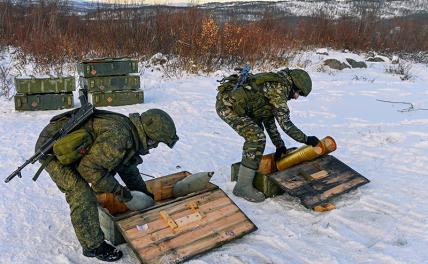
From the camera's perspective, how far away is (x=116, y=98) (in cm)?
910

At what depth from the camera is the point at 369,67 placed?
1719 centimetres

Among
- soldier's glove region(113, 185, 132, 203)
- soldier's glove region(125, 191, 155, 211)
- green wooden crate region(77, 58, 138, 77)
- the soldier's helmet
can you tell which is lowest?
soldier's glove region(125, 191, 155, 211)

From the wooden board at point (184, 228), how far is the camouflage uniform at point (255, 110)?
0.76 m

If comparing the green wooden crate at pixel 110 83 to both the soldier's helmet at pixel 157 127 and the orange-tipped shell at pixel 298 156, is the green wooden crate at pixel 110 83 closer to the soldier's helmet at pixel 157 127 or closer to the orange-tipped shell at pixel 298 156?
the orange-tipped shell at pixel 298 156

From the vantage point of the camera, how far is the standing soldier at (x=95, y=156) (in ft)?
10.5

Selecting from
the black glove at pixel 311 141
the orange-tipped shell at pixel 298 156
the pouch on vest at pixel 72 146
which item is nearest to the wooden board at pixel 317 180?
the orange-tipped shell at pixel 298 156

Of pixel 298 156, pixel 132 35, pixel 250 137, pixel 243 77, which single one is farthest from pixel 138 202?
pixel 132 35

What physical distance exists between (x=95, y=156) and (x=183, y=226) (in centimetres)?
99

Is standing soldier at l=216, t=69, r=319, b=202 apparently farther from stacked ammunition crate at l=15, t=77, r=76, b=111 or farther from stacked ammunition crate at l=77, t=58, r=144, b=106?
stacked ammunition crate at l=15, t=77, r=76, b=111

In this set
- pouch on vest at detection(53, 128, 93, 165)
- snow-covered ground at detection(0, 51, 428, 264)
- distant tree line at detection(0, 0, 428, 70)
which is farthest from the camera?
distant tree line at detection(0, 0, 428, 70)

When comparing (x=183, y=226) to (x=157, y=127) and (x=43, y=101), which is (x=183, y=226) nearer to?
(x=157, y=127)

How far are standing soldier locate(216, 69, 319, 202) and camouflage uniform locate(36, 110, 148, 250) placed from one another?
148 centimetres

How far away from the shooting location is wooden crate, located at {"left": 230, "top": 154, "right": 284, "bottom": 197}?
4738 millimetres

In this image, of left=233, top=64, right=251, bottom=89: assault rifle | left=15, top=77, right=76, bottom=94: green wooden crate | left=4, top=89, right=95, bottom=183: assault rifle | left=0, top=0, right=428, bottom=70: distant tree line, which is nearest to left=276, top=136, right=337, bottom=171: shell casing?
left=233, top=64, right=251, bottom=89: assault rifle
